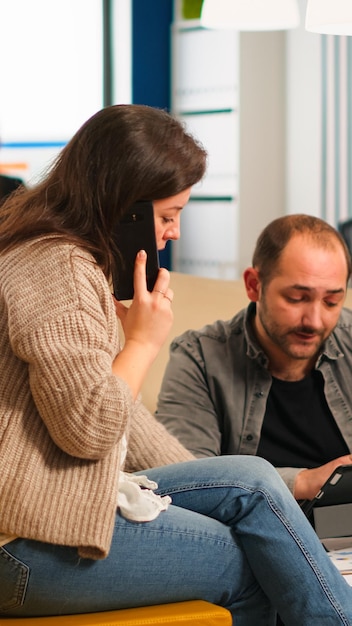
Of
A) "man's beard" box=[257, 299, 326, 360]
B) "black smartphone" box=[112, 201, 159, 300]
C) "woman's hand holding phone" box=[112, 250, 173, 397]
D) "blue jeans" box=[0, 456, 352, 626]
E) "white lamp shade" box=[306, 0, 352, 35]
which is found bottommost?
"blue jeans" box=[0, 456, 352, 626]

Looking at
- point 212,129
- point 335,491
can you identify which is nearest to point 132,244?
point 335,491

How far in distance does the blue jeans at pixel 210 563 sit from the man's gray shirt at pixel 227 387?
1.95 ft

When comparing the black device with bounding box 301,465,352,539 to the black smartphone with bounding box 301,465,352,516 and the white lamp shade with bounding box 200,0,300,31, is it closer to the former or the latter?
the black smartphone with bounding box 301,465,352,516

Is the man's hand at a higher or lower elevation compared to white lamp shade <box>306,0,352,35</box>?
lower

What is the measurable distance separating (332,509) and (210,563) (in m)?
0.54

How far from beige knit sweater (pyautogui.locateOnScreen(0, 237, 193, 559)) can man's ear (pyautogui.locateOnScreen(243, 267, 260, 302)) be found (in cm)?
93

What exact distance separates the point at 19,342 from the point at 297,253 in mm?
1039

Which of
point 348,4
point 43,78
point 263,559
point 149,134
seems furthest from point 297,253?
point 43,78

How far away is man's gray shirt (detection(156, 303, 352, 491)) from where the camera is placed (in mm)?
2303

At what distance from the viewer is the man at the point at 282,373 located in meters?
2.31

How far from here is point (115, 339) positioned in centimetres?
157

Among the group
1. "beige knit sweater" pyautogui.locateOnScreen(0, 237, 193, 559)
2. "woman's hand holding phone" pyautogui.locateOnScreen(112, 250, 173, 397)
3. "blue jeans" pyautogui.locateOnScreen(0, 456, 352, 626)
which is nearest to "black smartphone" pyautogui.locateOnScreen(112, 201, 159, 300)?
"woman's hand holding phone" pyautogui.locateOnScreen(112, 250, 173, 397)

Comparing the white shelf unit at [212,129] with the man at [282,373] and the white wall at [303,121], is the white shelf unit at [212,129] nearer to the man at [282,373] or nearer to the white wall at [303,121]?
the white wall at [303,121]

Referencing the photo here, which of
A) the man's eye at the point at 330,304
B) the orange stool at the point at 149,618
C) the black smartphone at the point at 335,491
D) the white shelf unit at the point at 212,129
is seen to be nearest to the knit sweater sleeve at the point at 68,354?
the orange stool at the point at 149,618
